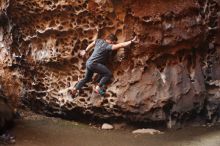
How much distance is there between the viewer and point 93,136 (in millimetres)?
7273

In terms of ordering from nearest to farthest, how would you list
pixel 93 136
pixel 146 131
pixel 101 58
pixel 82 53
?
pixel 93 136
pixel 146 131
pixel 101 58
pixel 82 53

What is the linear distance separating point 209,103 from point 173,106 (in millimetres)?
962

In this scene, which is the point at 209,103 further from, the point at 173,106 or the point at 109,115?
the point at 109,115

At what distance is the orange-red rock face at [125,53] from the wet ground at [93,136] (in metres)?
0.39

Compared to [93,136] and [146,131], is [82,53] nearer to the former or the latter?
[93,136]

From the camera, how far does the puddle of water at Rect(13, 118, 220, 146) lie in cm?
682

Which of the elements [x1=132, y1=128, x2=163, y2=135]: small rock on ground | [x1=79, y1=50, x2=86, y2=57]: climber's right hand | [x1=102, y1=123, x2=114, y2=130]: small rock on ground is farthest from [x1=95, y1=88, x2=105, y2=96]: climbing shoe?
[x1=132, y1=128, x2=163, y2=135]: small rock on ground

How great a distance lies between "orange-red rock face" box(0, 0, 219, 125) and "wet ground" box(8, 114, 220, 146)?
390mm

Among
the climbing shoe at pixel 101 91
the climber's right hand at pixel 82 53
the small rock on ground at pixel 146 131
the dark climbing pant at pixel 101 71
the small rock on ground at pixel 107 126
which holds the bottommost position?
the small rock on ground at pixel 146 131

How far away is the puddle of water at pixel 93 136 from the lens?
268 inches

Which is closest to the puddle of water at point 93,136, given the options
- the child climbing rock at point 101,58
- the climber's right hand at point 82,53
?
the child climbing rock at point 101,58

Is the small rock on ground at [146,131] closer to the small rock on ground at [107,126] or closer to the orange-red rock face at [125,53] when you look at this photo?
the orange-red rock face at [125,53]

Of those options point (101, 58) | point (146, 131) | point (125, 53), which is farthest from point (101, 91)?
point (146, 131)

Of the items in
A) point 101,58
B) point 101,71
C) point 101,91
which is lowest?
point 101,91
